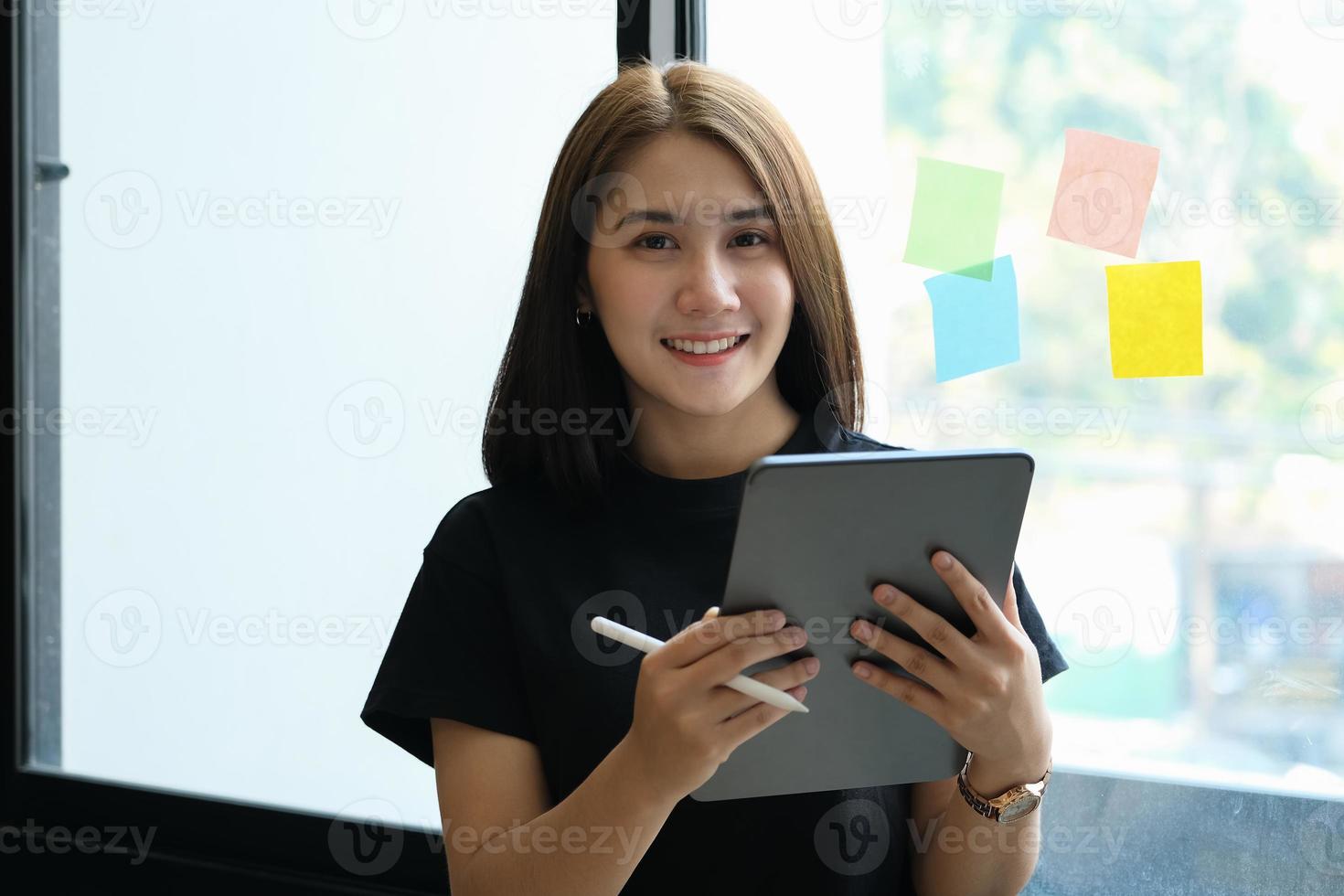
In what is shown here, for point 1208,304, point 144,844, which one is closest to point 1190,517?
point 1208,304

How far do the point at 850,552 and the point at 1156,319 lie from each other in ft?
1.87

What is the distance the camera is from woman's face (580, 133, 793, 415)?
1100 mm

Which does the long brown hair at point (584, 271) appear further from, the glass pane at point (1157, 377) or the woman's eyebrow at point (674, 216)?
the glass pane at point (1157, 377)

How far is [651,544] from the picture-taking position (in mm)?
1167

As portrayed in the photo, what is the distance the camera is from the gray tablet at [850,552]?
823 millimetres

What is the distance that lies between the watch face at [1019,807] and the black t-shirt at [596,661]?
0.41ft

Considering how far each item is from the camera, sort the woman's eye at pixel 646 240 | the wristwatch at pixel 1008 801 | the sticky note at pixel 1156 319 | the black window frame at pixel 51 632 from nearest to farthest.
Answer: the wristwatch at pixel 1008 801 → the woman's eye at pixel 646 240 → the sticky note at pixel 1156 319 → the black window frame at pixel 51 632

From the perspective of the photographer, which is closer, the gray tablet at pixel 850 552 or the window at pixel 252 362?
the gray tablet at pixel 850 552

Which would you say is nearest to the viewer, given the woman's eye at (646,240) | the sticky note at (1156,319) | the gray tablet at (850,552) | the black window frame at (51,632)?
the gray tablet at (850,552)

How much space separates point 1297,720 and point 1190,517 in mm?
224

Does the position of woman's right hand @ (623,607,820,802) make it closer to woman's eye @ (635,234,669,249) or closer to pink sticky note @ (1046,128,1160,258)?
woman's eye @ (635,234,669,249)

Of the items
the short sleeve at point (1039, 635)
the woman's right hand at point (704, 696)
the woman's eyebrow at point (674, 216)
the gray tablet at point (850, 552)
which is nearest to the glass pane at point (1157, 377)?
the short sleeve at point (1039, 635)

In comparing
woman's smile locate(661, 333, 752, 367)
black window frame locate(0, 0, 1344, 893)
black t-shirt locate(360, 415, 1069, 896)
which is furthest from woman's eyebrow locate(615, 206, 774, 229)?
black window frame locate(0, 0, 1344, 893)

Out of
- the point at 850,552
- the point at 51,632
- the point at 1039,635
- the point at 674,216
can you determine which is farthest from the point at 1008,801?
the point at 51,632
